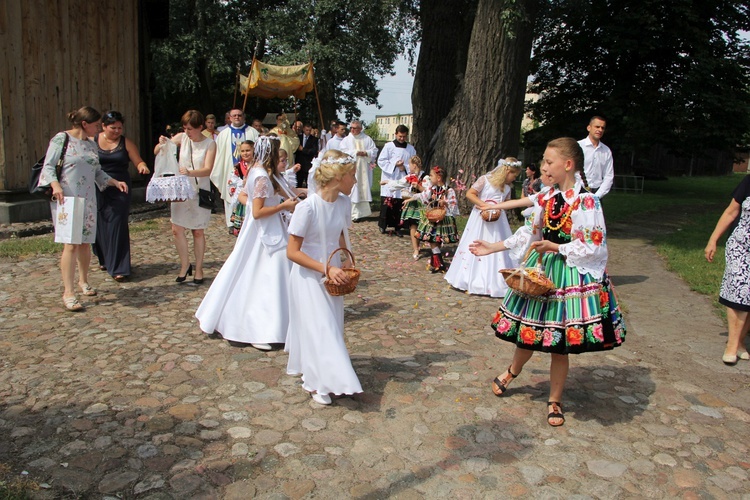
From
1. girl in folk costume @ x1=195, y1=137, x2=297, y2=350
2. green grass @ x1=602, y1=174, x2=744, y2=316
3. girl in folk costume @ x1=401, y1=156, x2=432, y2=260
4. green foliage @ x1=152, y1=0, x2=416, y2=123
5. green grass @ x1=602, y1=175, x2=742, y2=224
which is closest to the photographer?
girl in folk costume @ x1=195, y1=137, x2=297, y2=350

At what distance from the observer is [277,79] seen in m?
16.5

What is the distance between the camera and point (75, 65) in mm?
12125

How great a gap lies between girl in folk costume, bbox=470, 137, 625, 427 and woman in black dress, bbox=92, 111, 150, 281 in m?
4.85

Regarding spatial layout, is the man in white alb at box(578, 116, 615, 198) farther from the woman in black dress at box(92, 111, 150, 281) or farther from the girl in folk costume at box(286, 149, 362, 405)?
the woman in black dress at box(92, 111, 150, 281)

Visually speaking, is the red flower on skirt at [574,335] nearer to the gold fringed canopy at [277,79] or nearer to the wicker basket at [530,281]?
the wicker basket at [530,281]

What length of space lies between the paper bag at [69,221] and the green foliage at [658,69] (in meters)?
17.9

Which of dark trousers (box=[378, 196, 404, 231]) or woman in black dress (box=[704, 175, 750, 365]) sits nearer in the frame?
woman in black dress (box=[704, 175, 750, 365])

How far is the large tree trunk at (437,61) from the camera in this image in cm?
1577

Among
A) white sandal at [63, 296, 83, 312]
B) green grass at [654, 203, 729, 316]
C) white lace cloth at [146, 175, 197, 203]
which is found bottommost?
white sandal at [63, 296, 83, 312]

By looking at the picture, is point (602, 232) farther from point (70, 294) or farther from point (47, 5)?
point (47, 5)

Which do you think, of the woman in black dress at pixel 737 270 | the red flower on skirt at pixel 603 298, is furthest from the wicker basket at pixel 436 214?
the red flower on skirt at pixel 603 298

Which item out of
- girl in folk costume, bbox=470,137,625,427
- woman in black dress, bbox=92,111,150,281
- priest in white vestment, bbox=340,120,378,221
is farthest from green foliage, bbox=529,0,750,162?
girl in folk costume, bbox=470,137,625,427

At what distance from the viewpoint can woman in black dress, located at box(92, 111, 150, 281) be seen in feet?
24.6

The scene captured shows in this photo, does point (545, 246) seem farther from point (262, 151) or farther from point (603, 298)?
point (262, 151)
